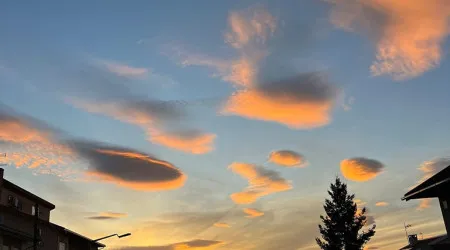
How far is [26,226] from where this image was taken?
139 feet

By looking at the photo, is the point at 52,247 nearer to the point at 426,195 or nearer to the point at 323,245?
the point at 323,245

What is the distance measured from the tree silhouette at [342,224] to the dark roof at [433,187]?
19.7m

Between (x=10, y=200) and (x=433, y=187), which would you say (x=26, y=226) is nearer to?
(x=10, y=200)

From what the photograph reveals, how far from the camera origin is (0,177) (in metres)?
39.5

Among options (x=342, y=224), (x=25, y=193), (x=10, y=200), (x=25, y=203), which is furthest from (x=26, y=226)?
(x=342, y=224)

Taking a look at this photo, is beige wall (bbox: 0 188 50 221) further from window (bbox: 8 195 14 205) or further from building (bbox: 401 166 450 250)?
building (bbox: 401 166 450 250)

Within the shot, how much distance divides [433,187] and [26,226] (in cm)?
3345

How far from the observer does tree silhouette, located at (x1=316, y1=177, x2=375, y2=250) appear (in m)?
52.0

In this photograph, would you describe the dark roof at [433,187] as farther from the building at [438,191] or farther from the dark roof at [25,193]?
the dark roof at [25,193]

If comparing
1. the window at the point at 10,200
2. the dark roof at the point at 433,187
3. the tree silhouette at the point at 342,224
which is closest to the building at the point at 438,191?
the dark roof at the point at 433,187

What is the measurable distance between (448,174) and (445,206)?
135 inches

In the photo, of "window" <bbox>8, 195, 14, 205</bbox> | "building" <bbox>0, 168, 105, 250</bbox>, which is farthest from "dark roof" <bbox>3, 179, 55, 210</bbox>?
"window" <bbox>8, 195, 14, 205</bbox>

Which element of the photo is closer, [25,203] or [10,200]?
→ [10,200]

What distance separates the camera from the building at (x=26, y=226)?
127 ft
